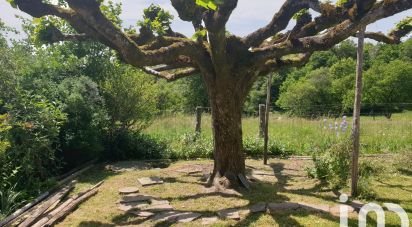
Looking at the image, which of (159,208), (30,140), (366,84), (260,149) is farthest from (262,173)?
(366,84)

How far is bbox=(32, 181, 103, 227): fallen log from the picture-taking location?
558cm

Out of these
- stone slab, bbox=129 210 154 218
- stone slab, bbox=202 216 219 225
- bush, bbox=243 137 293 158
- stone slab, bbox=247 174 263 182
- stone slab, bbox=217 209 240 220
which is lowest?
stone slab, bbox=129 210 154 218

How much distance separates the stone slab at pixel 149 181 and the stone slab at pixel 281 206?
8.89 feet

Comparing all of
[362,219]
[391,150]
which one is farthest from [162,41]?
[391,150]

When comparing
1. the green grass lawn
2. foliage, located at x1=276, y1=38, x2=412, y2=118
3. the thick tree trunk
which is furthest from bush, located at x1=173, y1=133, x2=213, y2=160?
foliage, located at x1=276, y1=38, x2=412, y2=118

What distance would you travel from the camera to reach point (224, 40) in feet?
21.3

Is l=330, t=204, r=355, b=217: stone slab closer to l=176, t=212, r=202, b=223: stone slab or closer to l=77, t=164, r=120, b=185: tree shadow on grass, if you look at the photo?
l=176, t=212, r=202, b=223: stone slab

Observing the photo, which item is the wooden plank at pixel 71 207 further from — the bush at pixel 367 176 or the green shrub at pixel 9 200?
the bush at pixel 367 176

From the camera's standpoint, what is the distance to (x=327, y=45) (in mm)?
6234

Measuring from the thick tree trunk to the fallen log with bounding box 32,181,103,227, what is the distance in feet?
7.73

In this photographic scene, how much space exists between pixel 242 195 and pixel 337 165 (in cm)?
199

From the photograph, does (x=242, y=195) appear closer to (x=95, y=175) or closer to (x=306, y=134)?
(x=95, y=175)

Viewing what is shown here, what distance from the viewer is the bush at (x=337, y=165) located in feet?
23.8

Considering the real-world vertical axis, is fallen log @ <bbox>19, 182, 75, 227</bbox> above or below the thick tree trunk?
below
